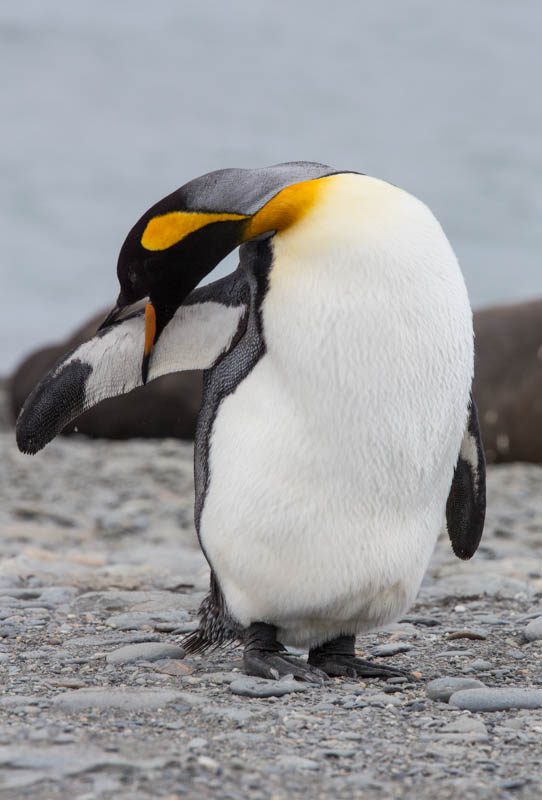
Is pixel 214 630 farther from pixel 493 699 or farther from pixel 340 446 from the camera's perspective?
pixel 493 699

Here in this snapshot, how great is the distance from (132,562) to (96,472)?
132 inches

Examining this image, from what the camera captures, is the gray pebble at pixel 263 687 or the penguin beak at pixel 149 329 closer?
the gray pebble at pixel 263 687

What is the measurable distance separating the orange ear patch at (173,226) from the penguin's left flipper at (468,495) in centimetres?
108

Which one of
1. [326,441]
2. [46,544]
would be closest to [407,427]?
[326,441]

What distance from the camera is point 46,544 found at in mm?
6309

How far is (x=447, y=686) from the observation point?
264cm

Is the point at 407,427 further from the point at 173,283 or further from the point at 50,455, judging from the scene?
the point at 50,455

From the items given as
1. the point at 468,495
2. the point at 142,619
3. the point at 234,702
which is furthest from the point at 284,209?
the point at 142,619

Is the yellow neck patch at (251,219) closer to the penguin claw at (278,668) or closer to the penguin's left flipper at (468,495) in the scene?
the penguin's left flipper at (468,495)

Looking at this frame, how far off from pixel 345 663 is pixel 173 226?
1.26 m

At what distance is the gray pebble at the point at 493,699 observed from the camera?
2529 millimetres

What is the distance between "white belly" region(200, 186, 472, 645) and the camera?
9.16 feet

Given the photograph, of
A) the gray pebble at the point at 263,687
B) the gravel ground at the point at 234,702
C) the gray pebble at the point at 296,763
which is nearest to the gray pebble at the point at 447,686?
the gravel ground at the point at 234,702

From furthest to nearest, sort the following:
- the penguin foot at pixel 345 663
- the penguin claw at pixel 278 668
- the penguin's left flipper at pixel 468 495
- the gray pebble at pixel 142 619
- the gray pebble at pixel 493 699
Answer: the gray pebble at pixel 142 619 < the penguin's left flipper at pixel 468 495 < the penguin foot at pixel 345 663 < the penguin claw at pixel 278 668 < the gray pebble at pixel 493 699
